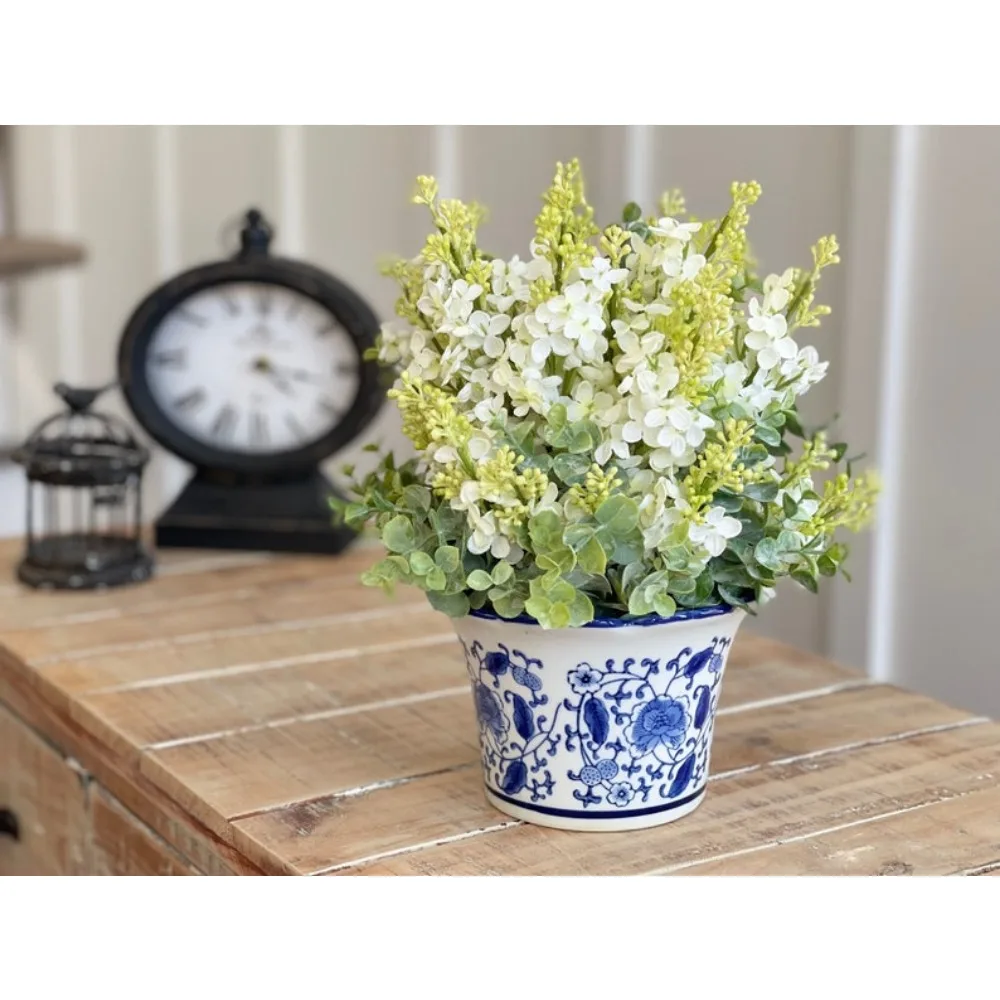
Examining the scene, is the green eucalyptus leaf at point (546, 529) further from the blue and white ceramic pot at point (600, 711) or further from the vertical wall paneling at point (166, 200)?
the vertical wall paneling at point (166, 200)

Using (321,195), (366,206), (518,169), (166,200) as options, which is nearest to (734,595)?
(518,169)

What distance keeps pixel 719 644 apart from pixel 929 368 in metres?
0.72

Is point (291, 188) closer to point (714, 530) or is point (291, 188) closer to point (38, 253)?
point (38, 253)

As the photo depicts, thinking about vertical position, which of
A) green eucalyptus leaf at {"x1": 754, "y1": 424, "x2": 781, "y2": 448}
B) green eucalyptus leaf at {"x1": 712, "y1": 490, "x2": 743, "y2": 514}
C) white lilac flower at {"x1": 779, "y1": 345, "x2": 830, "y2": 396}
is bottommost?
green eucalyptus leaf at {"x1": 712, "y1": 490, "x2": 743, "y2": 514}

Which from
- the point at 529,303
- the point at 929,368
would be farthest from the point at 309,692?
the point at 929,368

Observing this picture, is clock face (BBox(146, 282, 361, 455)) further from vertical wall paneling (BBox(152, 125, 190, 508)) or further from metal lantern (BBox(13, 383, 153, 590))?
vertical wall paneling (BBox(152, 125, 190, 508))

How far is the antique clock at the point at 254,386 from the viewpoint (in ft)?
5.70

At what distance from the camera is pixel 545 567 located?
2.97 ft

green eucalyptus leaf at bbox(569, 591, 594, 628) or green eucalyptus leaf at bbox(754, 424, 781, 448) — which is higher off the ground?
green eucalyptus leaf at bbox(754, 424, 781, 448)

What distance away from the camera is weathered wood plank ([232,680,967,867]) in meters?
0.97

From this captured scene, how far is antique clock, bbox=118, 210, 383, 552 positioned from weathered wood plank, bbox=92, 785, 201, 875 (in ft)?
1.90

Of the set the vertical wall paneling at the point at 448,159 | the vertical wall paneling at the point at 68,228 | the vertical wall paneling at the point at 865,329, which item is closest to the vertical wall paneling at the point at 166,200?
the vertical wall paneling at the point at 68,228

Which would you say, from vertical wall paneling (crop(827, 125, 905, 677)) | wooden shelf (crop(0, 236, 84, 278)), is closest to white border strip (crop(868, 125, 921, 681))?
vertical wall paneling (crop(827, 125, 905, 677))

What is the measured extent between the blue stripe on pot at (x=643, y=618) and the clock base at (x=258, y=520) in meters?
0.84
